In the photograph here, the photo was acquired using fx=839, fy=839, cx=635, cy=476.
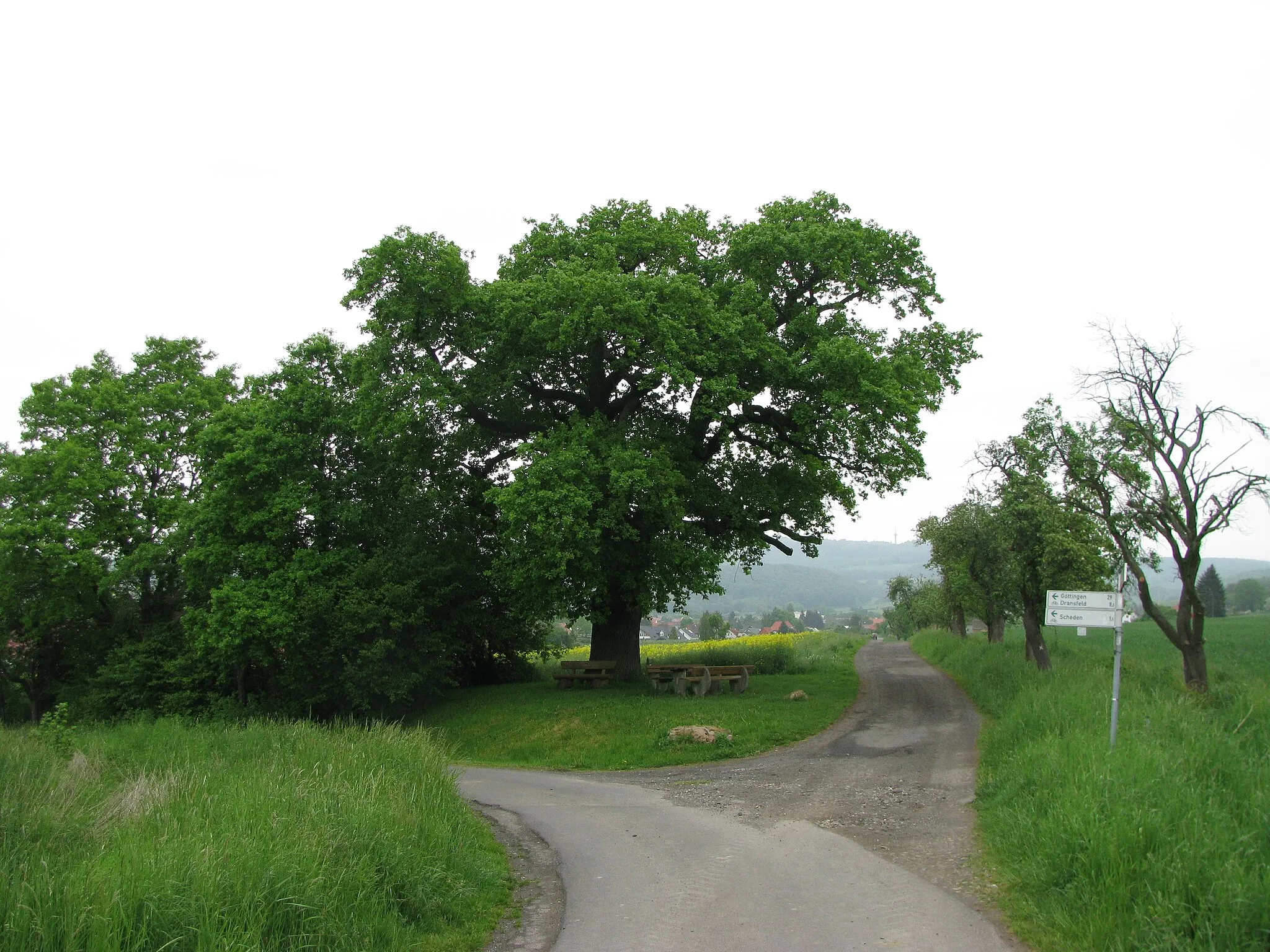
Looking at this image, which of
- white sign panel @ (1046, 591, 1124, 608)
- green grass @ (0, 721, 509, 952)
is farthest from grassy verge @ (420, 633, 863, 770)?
green grass @ (0, 721, 509, 952)

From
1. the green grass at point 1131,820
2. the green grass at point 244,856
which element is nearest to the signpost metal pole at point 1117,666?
the green grass at point 1131,820

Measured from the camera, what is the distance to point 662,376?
21.7 meters

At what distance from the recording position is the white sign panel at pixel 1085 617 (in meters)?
11.5

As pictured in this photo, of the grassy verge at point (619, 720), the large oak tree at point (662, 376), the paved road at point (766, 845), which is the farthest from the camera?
the large oak tree at point (662, 376)

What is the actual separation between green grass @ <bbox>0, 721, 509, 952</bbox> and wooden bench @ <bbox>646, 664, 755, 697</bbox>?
1312 centimetres

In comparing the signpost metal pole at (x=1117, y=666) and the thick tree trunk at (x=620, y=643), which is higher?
the signpost metal pole at (x=1117, y=666)

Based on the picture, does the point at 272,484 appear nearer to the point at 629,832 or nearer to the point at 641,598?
the point at 641,598

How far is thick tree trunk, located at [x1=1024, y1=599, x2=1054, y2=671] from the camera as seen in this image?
22422 mm

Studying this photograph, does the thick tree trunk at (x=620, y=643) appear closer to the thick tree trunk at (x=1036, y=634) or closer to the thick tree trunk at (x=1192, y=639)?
the thick tree trunk at (x=1036, y=634)

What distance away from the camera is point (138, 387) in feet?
107

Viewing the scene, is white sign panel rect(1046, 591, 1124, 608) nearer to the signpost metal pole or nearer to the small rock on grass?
the signpost metal pole

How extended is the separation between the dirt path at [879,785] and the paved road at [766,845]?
5cm

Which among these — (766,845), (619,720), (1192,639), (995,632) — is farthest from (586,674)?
(995,632)

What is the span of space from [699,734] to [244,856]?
490 inches
